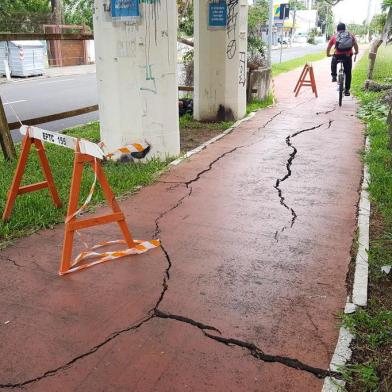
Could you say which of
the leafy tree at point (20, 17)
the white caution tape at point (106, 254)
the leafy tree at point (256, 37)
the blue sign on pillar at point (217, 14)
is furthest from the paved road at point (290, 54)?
the white caution tape at point (106, 254)

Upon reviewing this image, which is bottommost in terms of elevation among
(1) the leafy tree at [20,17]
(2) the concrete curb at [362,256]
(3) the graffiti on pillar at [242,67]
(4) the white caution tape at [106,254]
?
(4) the white caution tape at [106,254]

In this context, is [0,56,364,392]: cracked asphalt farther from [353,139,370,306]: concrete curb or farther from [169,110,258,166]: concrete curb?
[169,110,258,166]: concrete curb

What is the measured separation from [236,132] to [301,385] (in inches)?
272

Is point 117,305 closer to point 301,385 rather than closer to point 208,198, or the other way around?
point 301,385

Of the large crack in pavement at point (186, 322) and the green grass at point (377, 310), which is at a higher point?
the green grass at point (377, 310)

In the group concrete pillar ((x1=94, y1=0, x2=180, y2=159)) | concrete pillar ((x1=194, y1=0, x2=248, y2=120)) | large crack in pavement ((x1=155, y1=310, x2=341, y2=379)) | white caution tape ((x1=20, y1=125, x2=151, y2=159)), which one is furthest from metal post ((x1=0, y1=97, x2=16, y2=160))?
large crack in pavement ((x1=155, y1=310, x2=341, y2=379))

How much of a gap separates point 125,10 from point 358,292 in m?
4.60

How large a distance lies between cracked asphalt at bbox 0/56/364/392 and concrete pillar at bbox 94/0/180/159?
105 cm

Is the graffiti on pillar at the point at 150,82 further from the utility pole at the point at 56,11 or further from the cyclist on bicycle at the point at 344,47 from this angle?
the utility pole at the point at 56,11

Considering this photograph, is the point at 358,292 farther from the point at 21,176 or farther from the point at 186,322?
the point at 21,176

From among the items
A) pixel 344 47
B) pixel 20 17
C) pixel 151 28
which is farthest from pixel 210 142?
pixel 20 17

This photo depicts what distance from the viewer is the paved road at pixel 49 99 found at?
442 inches

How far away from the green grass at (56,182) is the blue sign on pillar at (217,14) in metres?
3.96

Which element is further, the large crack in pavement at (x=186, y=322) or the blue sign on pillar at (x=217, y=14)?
the blue sign on pillar at (x=217, y=14)
